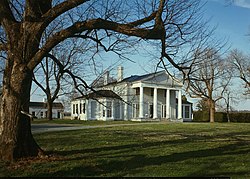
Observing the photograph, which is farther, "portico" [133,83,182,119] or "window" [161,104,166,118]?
"window" [161,104,166,118]

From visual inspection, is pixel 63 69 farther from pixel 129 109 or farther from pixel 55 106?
pixel 55 106

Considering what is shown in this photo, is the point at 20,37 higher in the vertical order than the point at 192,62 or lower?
higher

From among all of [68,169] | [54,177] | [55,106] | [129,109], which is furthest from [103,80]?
[55,106]

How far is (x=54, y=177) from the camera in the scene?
24.3 ft

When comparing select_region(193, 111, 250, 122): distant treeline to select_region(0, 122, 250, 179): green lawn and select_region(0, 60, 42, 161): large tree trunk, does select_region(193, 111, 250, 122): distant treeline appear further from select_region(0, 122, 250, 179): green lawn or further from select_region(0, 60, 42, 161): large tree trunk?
select_region(0, 60, 42, 161): large tree trunk

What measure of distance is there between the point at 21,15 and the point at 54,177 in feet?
17.7

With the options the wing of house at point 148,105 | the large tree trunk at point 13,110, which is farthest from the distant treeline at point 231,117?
the large tree trunk at point 13,110

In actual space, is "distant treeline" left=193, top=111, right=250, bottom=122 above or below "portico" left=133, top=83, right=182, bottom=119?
below

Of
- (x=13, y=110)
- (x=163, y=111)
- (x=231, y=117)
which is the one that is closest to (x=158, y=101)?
(x=163, y=111)

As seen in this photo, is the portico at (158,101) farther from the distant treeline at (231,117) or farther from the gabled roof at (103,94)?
the gabled roof at (103,94)

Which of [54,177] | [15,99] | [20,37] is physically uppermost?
[20,37]

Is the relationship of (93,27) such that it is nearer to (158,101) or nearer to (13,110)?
(13,110)

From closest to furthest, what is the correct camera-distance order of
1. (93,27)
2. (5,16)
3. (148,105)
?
(93,27), (5,16), (148,105)

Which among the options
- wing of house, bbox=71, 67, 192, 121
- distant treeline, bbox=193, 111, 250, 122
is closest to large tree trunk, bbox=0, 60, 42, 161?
wing of house, bbox=71, 67, 192, 121
